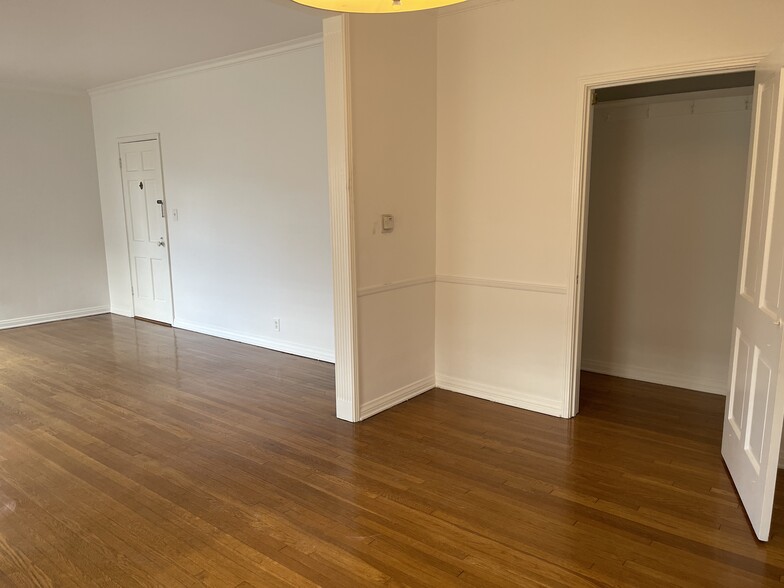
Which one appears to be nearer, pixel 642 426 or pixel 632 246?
pixel 642 426

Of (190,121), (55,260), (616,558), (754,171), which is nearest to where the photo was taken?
(616,558)

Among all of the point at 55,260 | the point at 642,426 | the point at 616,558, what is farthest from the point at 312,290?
the point at 55,260

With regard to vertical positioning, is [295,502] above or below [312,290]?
below

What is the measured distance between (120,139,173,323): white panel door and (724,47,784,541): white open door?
5.38 metres

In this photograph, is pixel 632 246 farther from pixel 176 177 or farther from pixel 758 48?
pixel 176 177

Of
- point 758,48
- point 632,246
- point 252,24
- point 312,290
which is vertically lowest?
point 312,290

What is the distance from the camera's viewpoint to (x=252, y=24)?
13.0ft

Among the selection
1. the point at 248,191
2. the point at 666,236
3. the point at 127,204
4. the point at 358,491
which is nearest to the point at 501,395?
the point at 358,491

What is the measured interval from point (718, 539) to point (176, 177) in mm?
5479

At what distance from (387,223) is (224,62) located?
104 inches

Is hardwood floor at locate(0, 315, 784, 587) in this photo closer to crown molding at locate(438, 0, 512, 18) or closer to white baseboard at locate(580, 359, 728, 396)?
white baseboard at locate(580, 359, 728, 396)

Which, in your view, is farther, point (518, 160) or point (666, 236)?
point (666, 236)

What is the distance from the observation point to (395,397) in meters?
3.79

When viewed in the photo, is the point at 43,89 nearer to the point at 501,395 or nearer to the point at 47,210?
the point at 47,210
